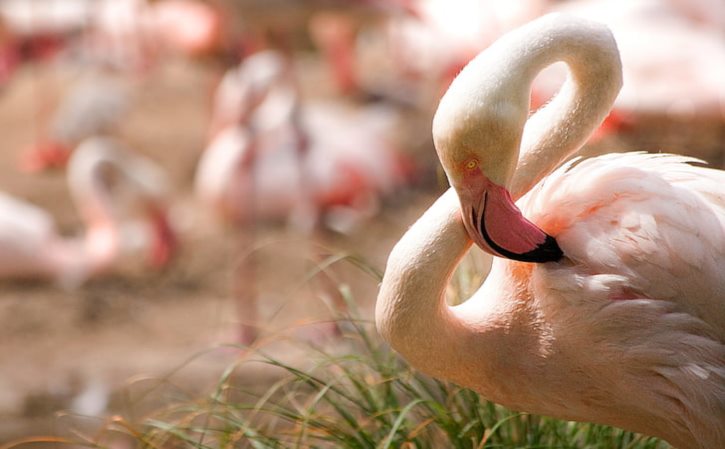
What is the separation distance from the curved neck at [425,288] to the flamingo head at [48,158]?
20.7 ft

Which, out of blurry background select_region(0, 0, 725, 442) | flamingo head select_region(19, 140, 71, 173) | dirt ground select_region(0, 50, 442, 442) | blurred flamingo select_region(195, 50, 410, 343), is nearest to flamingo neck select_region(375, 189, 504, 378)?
dirt ground select_region(0, 50, 442, 442)

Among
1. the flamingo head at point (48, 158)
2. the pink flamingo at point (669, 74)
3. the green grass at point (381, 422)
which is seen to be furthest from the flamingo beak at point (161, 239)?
the green grass at point (381, 422)

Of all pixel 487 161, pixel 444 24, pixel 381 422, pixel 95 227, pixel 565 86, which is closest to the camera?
pixel 487 161

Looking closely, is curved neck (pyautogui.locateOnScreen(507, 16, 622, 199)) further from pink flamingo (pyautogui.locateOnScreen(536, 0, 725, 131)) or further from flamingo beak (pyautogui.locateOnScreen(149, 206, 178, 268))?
flamingo beak (pyautogui.locateOnScreen(149, 206, 178, 268))

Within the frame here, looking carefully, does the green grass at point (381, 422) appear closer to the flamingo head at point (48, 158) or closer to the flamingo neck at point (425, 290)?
the flamingo neck at point (425, 290)

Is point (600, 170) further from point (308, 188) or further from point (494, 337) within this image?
point (308, 188)

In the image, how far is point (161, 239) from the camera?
22.0ft

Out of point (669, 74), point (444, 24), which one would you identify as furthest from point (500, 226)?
point (444, 24)

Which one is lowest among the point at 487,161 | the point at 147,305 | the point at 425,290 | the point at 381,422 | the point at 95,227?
the point at 147,305

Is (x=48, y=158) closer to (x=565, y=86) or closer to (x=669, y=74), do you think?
(x=669, y=74)

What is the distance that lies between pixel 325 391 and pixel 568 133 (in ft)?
2.47

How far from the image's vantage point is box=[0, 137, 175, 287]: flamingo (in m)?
6.39

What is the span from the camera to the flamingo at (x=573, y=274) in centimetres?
218

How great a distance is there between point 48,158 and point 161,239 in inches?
75.1
